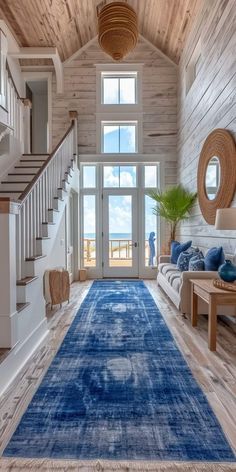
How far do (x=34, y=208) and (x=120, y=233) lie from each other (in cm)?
387

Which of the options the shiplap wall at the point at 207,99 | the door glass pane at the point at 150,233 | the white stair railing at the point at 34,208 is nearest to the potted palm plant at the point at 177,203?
the shiplap wall at the point at 207,99

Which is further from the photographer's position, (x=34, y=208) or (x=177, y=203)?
(x=177, y=203)

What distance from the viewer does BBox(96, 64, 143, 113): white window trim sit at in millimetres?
6991

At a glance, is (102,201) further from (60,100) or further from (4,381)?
(4,381)

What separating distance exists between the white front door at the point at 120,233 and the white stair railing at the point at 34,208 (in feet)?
7.50

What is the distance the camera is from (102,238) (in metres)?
7.13

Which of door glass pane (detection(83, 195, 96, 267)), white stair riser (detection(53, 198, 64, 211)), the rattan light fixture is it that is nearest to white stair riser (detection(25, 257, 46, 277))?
white stair riser (detection(53, 198, 64, 211))

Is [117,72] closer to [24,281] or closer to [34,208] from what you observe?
[34,208]

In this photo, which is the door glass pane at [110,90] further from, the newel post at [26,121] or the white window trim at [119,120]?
the newel post at [26,121]

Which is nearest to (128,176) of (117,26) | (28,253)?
(117,26)

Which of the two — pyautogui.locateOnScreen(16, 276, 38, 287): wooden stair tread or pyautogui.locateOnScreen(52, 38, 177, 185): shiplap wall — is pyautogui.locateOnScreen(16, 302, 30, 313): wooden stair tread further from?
pyautogui.locateOnScreen(52, 38, 177, 185): shiplap wall

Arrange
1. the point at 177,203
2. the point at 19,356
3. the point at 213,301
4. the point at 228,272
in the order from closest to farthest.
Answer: the point at 19,356
the point at 213,301
the point at 228,272
the point at 177,203

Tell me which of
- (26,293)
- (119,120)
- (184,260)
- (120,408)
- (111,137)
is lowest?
(120,408)

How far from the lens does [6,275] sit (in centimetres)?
232
